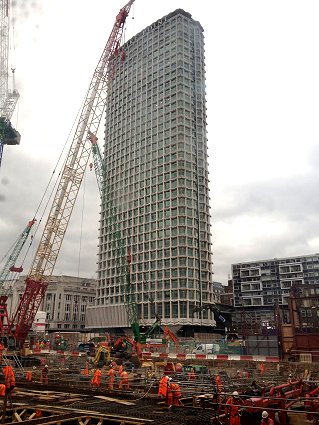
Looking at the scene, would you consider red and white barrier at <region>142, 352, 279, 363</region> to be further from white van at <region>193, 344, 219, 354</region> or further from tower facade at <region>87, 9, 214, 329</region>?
tower facade at <region>87, 9, 214, 329</region>

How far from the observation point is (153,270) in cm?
11012

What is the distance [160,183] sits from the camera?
11675 cm

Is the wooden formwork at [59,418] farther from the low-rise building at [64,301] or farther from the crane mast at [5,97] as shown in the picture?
the low-rise building at [64,301]

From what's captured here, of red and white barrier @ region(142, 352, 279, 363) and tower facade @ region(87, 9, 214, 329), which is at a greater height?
tower facade @ region(87, 9, 214, 329)

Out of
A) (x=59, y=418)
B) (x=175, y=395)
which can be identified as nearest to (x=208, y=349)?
(x=175, y=395)

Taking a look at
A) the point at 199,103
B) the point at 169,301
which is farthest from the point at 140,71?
the point at 169,301

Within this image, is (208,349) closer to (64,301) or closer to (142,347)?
(142,347)

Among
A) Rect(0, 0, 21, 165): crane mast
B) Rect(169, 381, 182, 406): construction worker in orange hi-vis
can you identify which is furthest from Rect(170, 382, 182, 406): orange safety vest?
Rect(0, 0, 21, 165): crane mast

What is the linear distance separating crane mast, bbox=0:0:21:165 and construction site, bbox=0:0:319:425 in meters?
0.41

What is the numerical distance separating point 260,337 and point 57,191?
128ft

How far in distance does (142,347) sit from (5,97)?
2598 inches

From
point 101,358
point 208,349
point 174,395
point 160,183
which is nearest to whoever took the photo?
point 174,395

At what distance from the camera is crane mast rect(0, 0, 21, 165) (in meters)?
72.9

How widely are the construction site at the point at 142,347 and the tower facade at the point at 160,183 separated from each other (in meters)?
0.56
